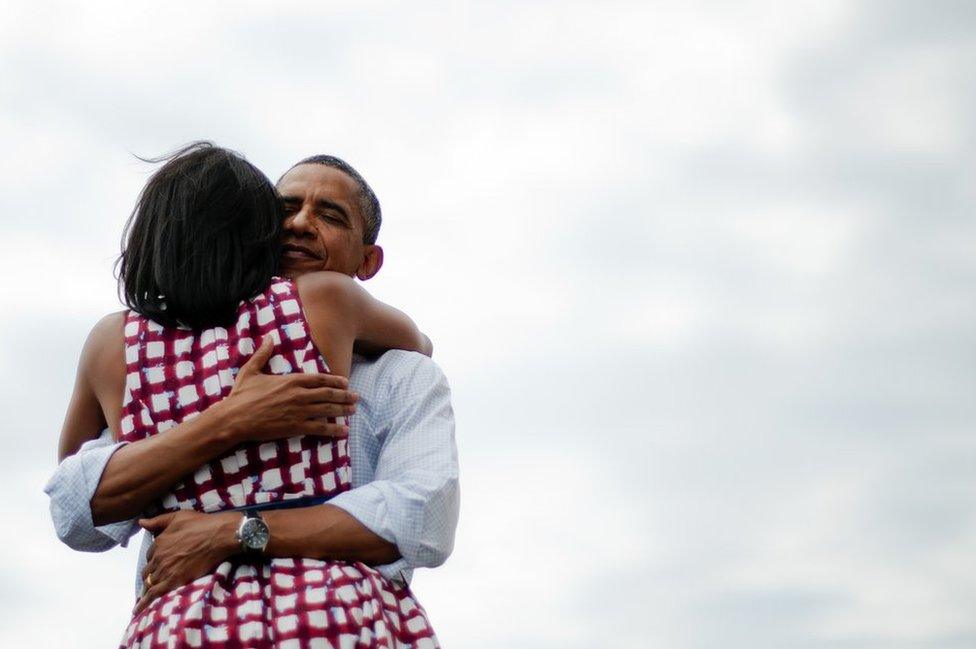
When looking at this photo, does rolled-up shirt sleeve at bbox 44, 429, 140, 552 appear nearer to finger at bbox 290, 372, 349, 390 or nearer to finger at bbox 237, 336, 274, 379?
finger at bbox 237, 336, 274, 379

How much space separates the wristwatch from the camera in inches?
114

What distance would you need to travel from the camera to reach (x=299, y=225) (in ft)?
13.4

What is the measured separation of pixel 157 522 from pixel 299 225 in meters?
1.35

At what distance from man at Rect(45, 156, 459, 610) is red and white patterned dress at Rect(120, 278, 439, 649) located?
0.18ft

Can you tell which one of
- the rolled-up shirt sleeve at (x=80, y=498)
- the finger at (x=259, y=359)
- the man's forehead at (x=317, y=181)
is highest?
the man's forehead at (x=317, y=181)

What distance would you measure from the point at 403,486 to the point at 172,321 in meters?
0.72

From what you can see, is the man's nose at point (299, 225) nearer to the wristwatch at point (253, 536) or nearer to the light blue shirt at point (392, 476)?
the light blue shirt at point (392, 476)

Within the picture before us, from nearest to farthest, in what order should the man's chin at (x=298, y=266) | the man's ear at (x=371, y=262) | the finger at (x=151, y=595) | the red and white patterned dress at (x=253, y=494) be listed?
the red and white patterned dress at (x=253, y=494) < the finger at (x=151, y=595) < the man's chin at (x=298, y=266) < the man's ear at (x=371, y=262)

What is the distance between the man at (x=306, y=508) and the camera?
9.61ft

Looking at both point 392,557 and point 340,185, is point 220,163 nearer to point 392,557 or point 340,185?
point 340,185

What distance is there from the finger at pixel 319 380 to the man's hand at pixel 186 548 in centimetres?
35

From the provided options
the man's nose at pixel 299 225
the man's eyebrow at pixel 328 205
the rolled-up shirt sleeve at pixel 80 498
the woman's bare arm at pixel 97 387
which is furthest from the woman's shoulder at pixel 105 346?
the man's eyebrow at pixel 328 205

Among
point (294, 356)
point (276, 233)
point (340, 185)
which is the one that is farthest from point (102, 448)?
point (340, 185)

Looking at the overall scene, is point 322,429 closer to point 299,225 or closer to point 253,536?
point 253,536
